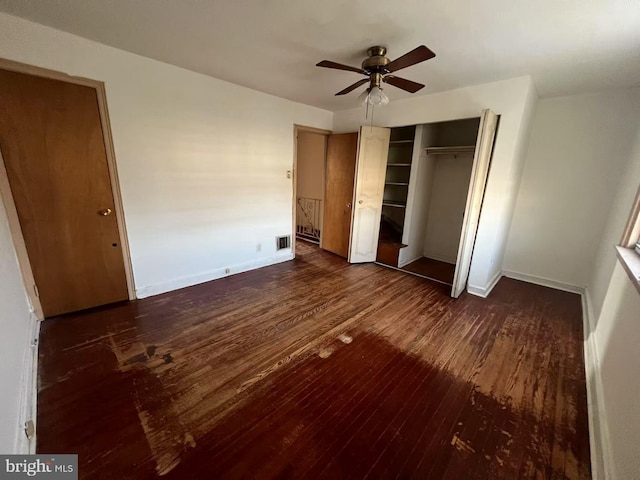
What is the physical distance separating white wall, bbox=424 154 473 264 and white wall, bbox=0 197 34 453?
15.3 ft

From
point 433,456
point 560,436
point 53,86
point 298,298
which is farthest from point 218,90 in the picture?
point 560,436

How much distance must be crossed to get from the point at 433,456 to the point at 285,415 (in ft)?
2.81

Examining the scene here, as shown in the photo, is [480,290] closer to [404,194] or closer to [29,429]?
[404,194]

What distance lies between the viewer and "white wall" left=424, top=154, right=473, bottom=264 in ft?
13.6

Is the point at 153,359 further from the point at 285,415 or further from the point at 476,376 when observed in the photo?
the point at 476,376

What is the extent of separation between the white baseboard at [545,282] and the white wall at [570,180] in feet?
0.14

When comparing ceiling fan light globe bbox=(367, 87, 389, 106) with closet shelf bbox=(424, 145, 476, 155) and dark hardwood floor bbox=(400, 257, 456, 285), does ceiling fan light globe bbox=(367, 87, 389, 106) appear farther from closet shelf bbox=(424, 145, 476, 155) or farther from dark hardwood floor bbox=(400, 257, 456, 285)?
dark hardwood floor bbox=(400, 257, 456, 285)

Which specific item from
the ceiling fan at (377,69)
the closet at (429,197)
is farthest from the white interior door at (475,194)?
the ceiling fan at (377,69)

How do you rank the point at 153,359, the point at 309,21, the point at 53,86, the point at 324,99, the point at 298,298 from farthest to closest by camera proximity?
the point at 324,99 → the point at 298,298 → the point at 53,86 → the point at 153,359 → the point at 309,21

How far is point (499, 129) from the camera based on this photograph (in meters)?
2.89

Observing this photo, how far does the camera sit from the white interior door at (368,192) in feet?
12.8

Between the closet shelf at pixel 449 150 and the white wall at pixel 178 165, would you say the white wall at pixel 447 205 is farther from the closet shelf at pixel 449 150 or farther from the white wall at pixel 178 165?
the white wall at pixel 178 165

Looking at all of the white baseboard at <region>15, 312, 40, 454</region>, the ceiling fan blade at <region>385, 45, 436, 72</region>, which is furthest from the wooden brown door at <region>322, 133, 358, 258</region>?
the white baseboard at <region>15, 312, 40, 454</region>

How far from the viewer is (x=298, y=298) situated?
304 cm
